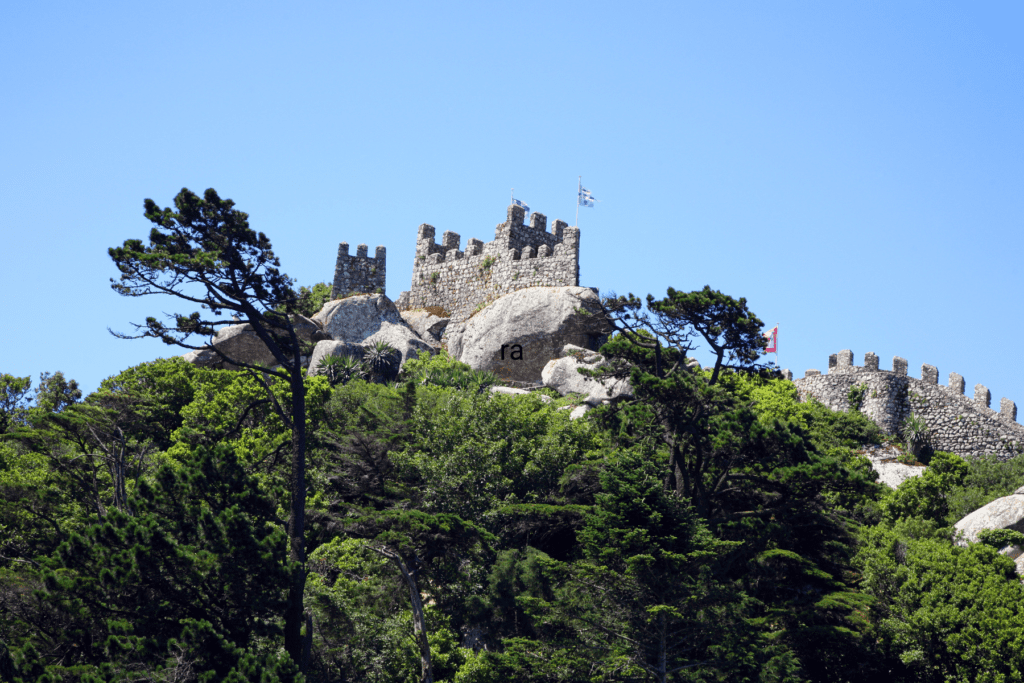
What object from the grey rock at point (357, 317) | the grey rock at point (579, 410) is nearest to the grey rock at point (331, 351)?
the grey rock at point (357, 317)

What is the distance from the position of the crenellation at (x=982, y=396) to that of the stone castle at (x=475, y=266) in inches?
646

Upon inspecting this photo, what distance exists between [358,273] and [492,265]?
7.06 metres

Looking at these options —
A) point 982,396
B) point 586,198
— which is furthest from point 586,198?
point 982,396

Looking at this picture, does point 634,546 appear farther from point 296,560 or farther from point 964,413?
point 964,413

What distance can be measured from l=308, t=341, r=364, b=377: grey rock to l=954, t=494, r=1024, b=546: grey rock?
22.1m

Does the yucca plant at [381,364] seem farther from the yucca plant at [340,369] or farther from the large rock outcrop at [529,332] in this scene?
the large rock outcrop at [529,332]

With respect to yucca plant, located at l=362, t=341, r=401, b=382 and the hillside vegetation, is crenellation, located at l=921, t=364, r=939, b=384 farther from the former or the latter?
yucca plant, located at l=362, t=341, r=401, b=382

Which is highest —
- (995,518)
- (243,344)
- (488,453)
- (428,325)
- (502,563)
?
(428,325)

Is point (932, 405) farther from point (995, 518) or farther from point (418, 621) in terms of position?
point (418, 621)

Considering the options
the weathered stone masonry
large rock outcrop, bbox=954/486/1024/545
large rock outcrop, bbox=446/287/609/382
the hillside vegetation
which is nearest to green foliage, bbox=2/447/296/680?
the hillside vegetation

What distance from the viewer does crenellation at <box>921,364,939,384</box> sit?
43750mm

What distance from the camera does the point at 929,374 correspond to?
1731 inches

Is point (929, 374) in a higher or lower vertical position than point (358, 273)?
lower

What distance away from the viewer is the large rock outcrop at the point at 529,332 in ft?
135
